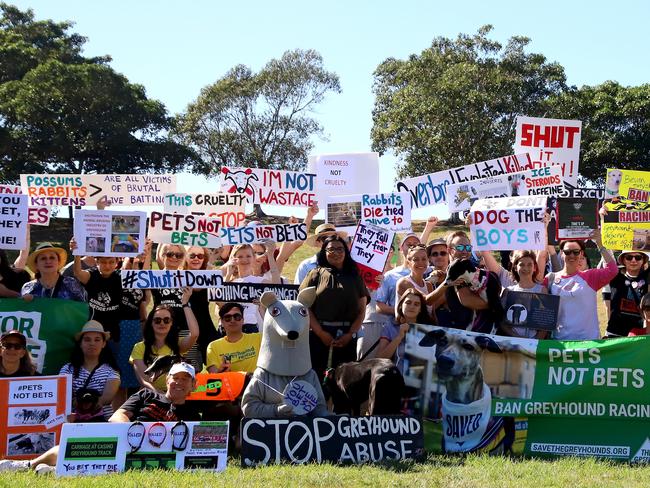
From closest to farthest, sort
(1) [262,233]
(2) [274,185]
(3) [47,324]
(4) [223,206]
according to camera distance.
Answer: (3) [47,324] → (1) [262,233] → (4) [223,206] → (2) [274,185]

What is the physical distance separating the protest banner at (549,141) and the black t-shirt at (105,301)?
20.6ft

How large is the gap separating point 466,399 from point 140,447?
2.92 meters

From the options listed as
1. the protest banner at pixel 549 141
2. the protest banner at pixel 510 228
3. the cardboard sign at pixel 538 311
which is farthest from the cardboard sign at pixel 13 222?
the protest banner at pixel 549 141

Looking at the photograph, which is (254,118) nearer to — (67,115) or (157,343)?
(67,115)

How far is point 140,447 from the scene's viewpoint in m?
7.35

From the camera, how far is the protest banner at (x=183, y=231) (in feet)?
35.6

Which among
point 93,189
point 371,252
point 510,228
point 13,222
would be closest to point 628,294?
point 510,228

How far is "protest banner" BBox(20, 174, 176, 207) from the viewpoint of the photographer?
13.5 meters

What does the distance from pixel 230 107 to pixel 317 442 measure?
36991 mm

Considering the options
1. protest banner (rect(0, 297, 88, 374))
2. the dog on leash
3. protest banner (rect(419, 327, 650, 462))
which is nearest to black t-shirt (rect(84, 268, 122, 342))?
protest banner (rect(0, 297, 88, 374))

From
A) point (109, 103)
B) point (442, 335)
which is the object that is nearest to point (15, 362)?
point (442, 335)

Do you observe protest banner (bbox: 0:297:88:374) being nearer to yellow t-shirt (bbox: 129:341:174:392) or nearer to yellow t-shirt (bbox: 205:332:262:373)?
yellow t-shirt (bbox: 129:341:174:392)

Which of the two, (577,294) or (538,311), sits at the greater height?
(577,294)

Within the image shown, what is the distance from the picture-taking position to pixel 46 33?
40.6 metres
